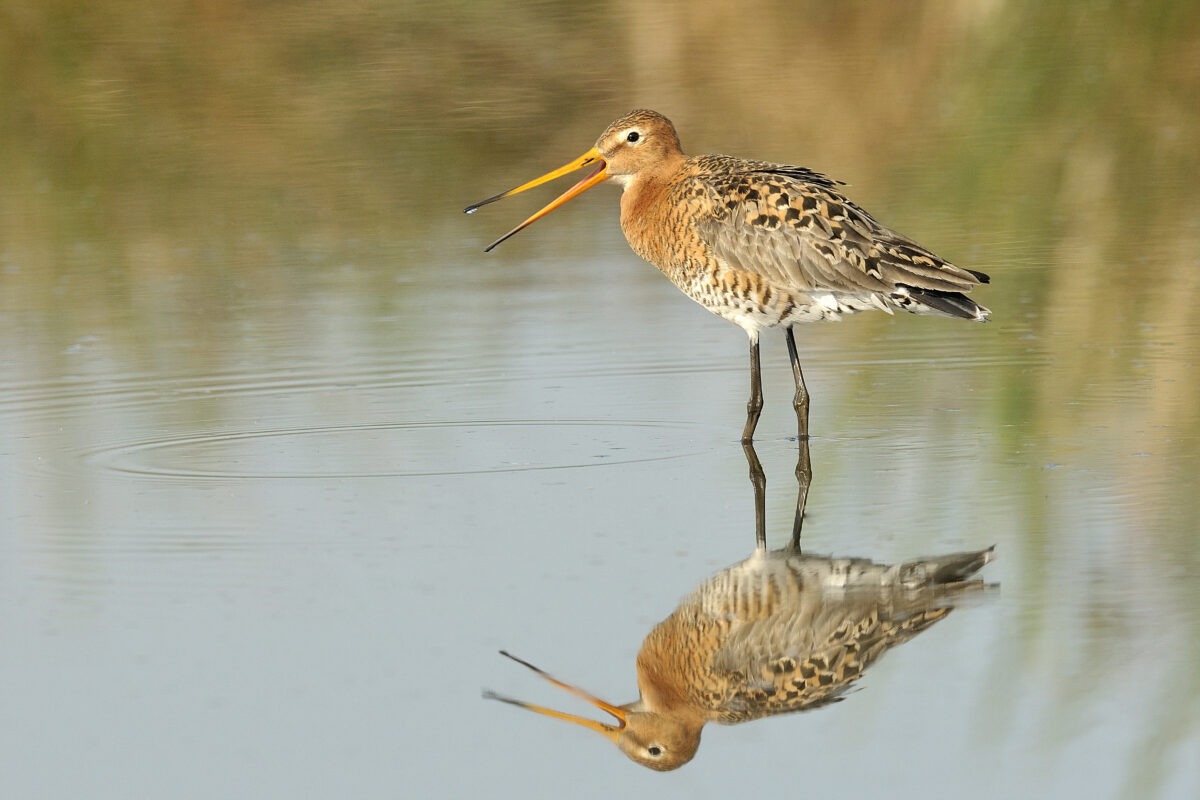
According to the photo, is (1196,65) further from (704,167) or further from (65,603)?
(65,603)

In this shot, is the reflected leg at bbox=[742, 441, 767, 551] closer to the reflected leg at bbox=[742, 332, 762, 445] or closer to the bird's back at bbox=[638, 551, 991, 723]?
the reflected leg at bbox=[742, 332, 762, 445]

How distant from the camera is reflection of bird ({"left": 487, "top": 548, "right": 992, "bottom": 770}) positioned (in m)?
4.60

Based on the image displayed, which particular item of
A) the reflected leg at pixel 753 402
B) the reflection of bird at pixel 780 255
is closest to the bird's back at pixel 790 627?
the reflected leg at pixel 753 402

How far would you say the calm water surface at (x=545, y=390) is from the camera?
4719 millimetres

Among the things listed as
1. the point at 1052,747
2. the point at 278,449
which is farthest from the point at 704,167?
the point at 1052,747

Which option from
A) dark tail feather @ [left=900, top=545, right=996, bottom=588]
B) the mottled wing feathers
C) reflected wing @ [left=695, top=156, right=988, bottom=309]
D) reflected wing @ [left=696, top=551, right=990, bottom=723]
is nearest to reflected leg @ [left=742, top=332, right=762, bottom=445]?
reflected wing @ [left=695, top=156, right=988, bottom=309]

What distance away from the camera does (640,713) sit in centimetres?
461

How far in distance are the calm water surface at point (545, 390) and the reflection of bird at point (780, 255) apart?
437 mm

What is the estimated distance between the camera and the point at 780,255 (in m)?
7.30

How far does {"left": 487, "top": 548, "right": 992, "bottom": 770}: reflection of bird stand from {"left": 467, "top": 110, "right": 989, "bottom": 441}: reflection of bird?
5.78 feet

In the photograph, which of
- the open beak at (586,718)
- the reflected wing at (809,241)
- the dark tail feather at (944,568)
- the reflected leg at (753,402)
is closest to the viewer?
the open beak at (586,718)

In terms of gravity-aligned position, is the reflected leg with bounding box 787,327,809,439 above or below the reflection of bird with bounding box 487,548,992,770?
above

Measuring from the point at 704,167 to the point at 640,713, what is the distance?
378cm

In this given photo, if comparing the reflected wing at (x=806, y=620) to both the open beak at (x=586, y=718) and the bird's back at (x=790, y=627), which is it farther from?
the open beak at (x=586, y=718)
